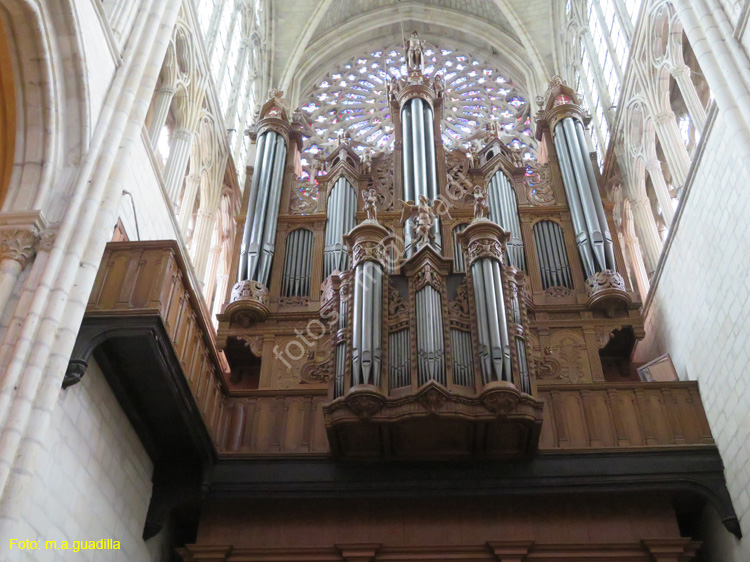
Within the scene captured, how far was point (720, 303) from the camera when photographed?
31.4ft

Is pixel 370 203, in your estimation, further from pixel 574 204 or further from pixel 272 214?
pixel 574 204

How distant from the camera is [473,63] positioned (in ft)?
73.7

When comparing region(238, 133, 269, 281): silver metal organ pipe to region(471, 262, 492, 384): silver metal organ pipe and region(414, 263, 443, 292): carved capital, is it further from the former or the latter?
region(471, 262, 492, 384): silver metal organ pipe

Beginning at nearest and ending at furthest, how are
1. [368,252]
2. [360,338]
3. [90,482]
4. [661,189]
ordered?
[90,482] < [360,338] < [368,252] < [661,189]

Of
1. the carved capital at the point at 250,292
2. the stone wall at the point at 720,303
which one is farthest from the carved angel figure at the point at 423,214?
the stone wall at the point at 720,303

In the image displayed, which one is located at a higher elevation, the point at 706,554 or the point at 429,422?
the point at 429,422

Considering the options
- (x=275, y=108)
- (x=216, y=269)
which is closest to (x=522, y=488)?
(x=216, y=269)

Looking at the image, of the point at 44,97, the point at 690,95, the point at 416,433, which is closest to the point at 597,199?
the point at 690,95

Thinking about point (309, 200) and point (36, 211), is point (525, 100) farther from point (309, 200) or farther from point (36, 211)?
point (36, 211)

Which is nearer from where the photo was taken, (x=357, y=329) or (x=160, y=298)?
(x=160, y=298)

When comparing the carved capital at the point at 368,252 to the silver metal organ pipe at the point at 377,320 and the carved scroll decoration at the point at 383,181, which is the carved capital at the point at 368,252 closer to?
the silver metal organ pipe at the point at 377,320

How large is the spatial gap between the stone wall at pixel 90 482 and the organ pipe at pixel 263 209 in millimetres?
4305

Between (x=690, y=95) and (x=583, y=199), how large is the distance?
9.67 ft

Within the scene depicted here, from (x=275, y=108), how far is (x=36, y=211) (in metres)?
9.40
